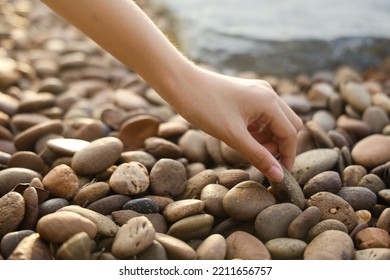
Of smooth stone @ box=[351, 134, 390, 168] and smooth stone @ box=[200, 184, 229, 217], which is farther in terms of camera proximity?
smooth stone @ box=[351, 134, 390, 168]

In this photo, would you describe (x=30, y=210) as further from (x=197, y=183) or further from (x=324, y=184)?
(x=324, y=184)

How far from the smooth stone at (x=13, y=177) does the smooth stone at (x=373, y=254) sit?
2.50ft

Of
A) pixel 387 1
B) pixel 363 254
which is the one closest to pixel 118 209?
pixel 363 254

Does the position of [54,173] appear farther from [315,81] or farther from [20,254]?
[315,81]

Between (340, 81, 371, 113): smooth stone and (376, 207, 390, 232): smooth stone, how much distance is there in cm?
66

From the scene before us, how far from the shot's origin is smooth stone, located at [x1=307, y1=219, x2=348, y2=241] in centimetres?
103

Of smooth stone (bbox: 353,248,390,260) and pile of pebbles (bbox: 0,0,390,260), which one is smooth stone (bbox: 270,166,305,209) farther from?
smooth stone (bbox: 353,248,390,260)

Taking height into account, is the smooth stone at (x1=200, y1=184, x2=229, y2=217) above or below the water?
below

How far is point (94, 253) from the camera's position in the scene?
0.95 m

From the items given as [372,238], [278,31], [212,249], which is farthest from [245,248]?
[278,31]

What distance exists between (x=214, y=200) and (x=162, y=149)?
0.28m

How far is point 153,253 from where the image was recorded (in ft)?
3.09

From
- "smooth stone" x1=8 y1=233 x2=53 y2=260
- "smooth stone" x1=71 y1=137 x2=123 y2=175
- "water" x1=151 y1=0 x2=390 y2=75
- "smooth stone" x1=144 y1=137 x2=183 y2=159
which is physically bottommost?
"smooth stone" x1=8 y1=233 x2=53 y2=260

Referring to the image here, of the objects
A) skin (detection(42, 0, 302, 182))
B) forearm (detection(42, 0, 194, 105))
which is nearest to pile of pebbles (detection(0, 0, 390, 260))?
skin (detection(42, 0, 302, 182))
